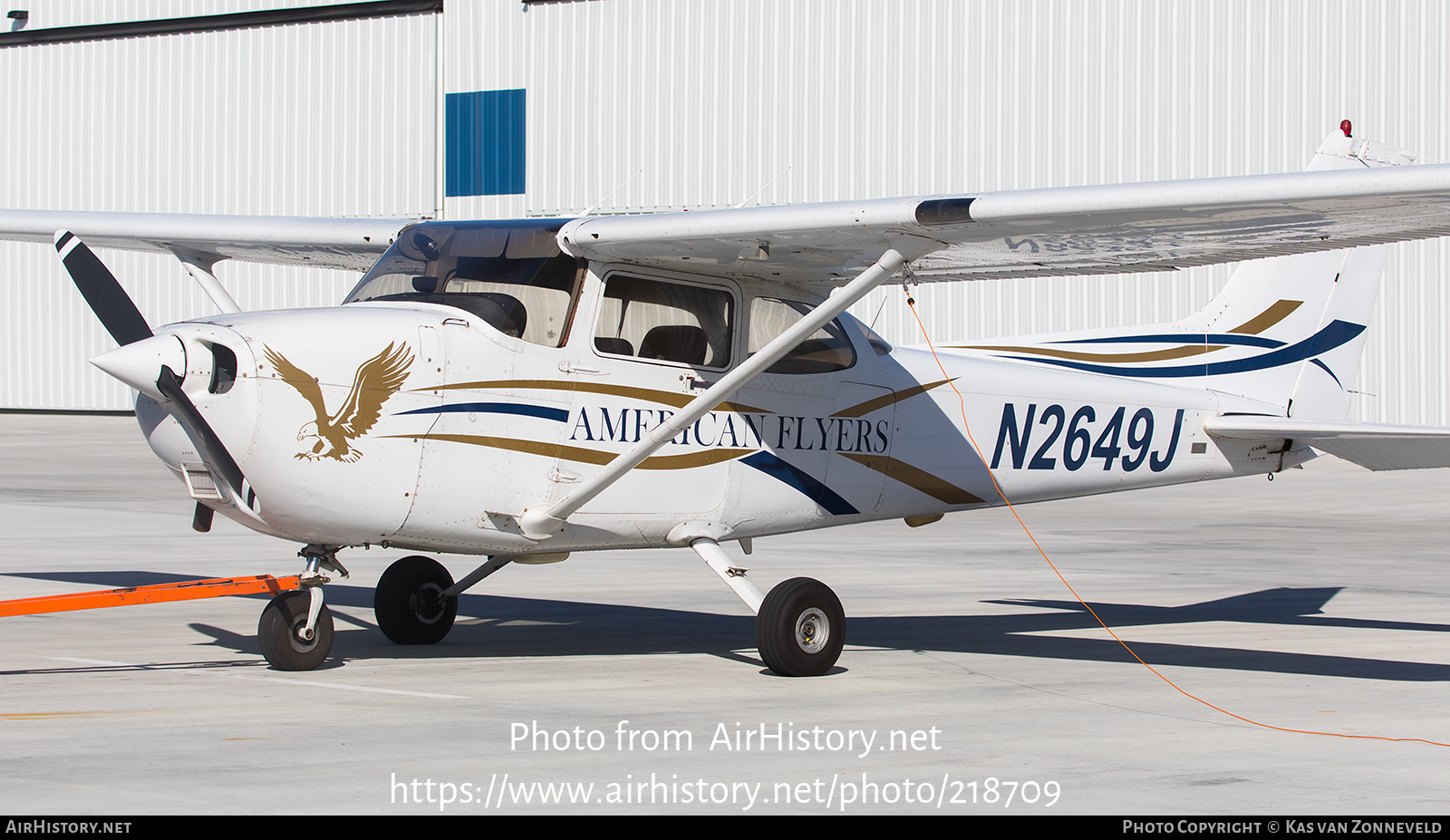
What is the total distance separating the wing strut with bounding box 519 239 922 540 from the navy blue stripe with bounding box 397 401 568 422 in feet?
1.23

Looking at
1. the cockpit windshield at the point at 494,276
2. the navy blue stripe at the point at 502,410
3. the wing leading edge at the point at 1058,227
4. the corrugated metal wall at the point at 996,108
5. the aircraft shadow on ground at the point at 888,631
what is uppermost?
the corrugated metal wall at the point at 996,108

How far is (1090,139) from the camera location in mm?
28094

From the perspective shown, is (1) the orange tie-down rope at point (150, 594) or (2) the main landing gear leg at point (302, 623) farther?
(2) the main landing gear leg at point (302, 623)

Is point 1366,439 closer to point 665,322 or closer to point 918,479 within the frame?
point 918,479

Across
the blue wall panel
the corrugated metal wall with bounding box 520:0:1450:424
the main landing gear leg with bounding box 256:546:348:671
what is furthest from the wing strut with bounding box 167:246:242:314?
the blue wall panel

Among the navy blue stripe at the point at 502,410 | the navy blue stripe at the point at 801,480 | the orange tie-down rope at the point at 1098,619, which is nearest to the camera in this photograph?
the orange tie-down rope at the point at 1098,619

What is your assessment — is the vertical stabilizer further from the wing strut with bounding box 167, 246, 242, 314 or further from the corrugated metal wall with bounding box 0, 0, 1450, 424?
the corrugated metal wall with bounding box 0, 0, 1450, 424

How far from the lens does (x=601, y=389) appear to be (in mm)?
8008

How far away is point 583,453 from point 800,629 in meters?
1.47

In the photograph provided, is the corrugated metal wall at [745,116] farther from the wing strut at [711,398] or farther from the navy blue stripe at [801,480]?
the wing strut at [711,398]

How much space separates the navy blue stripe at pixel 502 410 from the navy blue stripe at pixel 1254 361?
3.98m

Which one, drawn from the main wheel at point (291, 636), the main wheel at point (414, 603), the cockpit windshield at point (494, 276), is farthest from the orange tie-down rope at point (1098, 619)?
the main wheel at point (291, 636)

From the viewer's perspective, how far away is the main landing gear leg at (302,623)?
7648mm

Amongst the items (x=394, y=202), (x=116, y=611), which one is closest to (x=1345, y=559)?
(x=116, y=611)
